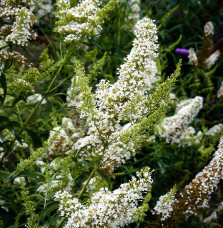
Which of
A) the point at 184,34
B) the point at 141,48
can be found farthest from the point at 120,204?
the point at 184,34

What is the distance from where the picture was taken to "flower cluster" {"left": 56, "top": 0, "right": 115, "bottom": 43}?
247 cm

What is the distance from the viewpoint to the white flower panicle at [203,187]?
2.81 m

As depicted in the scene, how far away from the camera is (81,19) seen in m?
2.52

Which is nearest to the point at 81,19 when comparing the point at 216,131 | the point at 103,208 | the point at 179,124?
the point at 103,208

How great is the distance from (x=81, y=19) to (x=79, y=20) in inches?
0.8

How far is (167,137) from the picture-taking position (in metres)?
3.51

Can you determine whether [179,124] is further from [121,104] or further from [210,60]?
[210,60]

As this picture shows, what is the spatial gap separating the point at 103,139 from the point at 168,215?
104 centimetres

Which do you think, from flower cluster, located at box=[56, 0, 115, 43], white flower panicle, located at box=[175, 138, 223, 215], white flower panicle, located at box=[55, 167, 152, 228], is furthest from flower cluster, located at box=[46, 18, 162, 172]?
white flower panicle, located at box=[175, 138, 223, 215]

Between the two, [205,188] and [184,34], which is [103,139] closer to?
[205,188]

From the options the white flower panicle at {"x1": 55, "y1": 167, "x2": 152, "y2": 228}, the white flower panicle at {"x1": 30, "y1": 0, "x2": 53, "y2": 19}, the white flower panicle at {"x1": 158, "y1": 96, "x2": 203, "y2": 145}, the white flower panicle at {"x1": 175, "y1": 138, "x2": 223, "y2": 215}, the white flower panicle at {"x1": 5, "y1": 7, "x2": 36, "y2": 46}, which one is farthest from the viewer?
the white flower panicle at {"x1": 30, "y1": 0, "x2": 53, "y2": 19}

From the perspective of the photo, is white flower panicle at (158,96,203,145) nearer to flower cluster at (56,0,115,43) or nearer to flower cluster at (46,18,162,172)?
flower cluster at (56,0,115,43)

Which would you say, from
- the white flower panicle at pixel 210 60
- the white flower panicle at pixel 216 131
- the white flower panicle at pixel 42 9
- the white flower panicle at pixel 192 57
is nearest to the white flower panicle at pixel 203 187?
the white flower panicle at pixel 216 131

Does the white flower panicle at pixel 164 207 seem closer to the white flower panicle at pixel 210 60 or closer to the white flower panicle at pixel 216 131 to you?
the white flower panicle at pixel 216 131
